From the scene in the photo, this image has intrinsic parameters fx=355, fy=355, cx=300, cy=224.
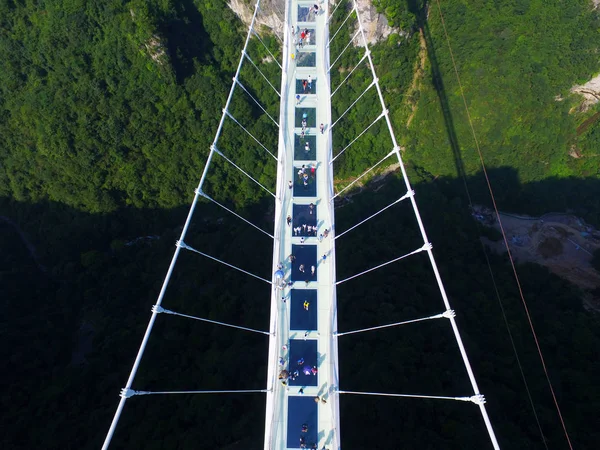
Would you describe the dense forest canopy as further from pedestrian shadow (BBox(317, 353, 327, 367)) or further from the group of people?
pedestrian shadow (BBox(317, 353, 327, 367))

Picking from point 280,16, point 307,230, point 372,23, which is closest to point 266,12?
point 280,16

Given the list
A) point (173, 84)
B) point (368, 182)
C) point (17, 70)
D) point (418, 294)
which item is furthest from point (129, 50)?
point (418, 294)

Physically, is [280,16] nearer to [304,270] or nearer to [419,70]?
[419,70]

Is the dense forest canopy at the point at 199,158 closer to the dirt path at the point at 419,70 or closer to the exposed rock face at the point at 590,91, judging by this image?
the dirt path at the point at 419,70

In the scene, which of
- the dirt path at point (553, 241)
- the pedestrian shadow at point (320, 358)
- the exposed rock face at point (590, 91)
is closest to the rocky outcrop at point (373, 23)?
the dirt path at point (553, 241)

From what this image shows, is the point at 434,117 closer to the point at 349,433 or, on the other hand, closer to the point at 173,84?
the point at 173,84

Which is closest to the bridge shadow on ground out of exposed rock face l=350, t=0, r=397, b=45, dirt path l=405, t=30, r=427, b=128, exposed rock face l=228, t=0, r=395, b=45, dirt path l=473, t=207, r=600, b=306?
dirt path l=473, t=207, r=600, b=306

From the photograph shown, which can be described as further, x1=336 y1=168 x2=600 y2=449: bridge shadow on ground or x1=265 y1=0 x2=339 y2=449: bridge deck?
x1=336 y1=168 x2=600 y2=449: bridge shadow on ground
